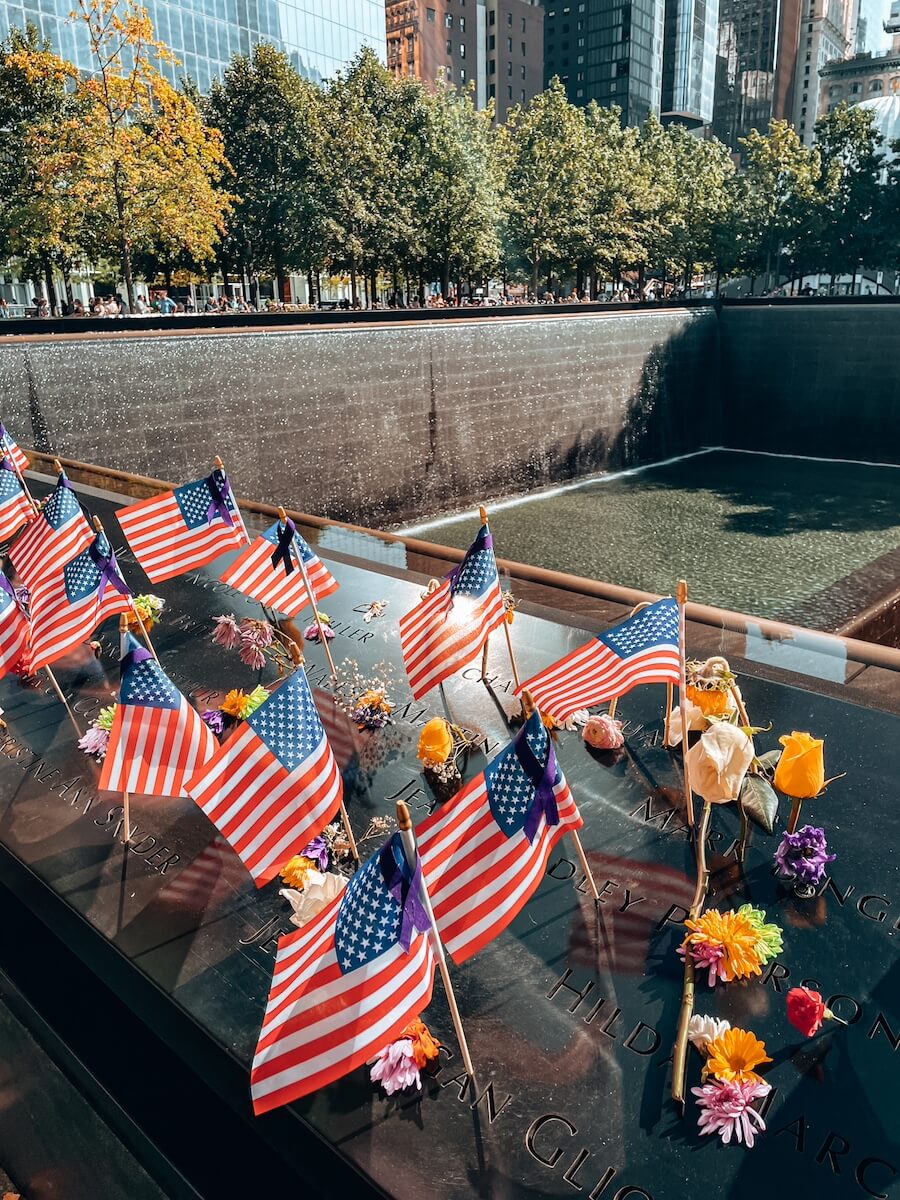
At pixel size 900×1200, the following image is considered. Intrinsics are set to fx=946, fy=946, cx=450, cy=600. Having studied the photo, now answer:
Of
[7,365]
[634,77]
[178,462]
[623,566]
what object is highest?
[634,77]

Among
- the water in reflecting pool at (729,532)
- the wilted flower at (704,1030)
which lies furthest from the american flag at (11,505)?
the water in reflecting pool at (729,532)

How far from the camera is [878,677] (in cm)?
546

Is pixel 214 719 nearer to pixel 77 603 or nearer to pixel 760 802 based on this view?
pixel 77 603

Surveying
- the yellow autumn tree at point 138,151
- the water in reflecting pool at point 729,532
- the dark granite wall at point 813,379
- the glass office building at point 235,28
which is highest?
the glass office building at point 235,28

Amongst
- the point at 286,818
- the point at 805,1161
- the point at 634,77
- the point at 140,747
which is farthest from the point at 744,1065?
the point at 634,77

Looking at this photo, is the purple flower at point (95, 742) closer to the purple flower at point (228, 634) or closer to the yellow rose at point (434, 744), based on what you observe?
the purple flower at point (228, 634)

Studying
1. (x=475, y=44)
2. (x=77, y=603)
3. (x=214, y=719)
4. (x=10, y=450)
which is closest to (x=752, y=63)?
(x=475, y=44)

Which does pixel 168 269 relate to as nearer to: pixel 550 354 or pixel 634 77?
pixel 550 354

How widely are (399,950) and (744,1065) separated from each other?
116 centimetres

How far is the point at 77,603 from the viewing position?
17.5ft

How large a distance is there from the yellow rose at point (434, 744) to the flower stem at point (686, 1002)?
1.35 metres

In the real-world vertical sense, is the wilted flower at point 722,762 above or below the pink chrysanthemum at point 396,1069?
above

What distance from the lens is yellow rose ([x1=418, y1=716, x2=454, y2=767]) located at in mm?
4645

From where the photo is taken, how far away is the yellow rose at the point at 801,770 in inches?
144
